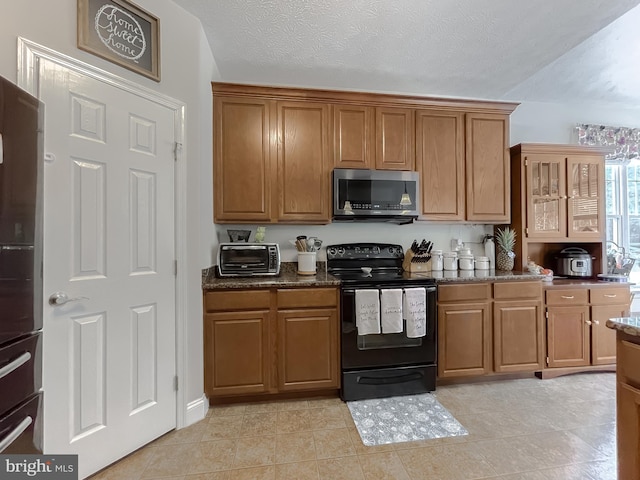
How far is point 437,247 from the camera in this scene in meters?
3.09

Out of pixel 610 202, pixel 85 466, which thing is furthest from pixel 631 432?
pixel 610 202

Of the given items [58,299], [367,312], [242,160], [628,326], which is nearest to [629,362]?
[628,326]

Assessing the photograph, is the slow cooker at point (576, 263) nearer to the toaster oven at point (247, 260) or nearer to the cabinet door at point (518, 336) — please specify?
the cabinet door at point (518, 336)

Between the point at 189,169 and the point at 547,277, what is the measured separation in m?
3.20

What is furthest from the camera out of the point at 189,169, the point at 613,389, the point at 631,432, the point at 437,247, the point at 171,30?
the point at 437,247

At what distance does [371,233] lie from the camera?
116 inches

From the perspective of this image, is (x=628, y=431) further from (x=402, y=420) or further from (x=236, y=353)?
(x=236, y=353)

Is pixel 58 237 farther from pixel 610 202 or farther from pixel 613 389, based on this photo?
pixel 610 202

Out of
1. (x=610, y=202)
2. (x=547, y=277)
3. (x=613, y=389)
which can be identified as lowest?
(x=613, y=389)

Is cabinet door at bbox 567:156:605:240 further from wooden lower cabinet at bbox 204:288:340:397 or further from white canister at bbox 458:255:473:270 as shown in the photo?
wooden lower cabinet at bbox 204:288:340:397

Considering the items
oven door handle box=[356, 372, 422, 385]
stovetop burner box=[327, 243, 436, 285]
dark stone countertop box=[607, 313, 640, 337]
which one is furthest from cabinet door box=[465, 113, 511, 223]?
dark stone countertop box=[607, 313, 640, 337]

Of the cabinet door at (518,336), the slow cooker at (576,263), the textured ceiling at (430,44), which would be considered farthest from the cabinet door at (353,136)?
the slow cooker at (576,263)

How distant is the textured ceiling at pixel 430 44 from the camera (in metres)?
1.85

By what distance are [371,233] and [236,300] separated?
59.7 inches
